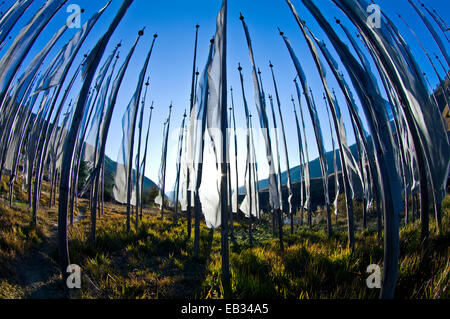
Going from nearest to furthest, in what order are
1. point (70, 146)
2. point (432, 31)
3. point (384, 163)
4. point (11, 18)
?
point (384, 163), point (70, 146), point (11, 18), point (432, 31)

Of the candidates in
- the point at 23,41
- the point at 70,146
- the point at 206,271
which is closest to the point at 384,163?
the point at 206,271

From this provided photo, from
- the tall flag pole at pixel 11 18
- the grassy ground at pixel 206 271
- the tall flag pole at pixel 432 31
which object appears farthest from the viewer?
the tall flag pole at pixel 432 31

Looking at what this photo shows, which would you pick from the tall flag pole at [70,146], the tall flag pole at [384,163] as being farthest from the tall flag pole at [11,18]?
the tall flag pole at [384,163]

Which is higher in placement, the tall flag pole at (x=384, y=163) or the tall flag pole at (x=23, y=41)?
the tall flag pole at (x=23, y=41)

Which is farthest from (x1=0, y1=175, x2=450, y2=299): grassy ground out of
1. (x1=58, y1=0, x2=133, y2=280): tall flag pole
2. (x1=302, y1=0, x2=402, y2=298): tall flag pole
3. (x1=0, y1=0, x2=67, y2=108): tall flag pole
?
(x1=0, y1=0, x2=67, y2=108): tall flag pole

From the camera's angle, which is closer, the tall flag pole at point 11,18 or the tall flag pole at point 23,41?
the tall flag pole at point 23,41

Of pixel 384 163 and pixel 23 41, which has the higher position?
pixel 23 41

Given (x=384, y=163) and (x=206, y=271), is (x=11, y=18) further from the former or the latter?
(x=384, y=163)

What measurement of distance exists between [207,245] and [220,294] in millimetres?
2678

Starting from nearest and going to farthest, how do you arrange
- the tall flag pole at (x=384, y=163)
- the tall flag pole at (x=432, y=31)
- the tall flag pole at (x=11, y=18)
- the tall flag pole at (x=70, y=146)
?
the tall flag pole at (x=384, y=163) → the tall flag pole at (x=70, y=146) → the tall flag pole at (x=11, y=18) → the tall flag pole at (x=432, y=31)

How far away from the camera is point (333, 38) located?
68.0 inches

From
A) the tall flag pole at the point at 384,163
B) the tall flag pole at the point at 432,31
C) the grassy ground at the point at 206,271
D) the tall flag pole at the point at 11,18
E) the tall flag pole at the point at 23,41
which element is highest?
the tall flag pole at the point at 432,31

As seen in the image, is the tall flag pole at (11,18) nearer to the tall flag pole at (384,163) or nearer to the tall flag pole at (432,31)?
the tall flag pole at (384,163)

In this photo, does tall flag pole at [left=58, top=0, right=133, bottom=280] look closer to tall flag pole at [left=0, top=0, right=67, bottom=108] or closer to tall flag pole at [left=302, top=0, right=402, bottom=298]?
tall flag pole at [left=0, top=0, right=67, bottom=108]
